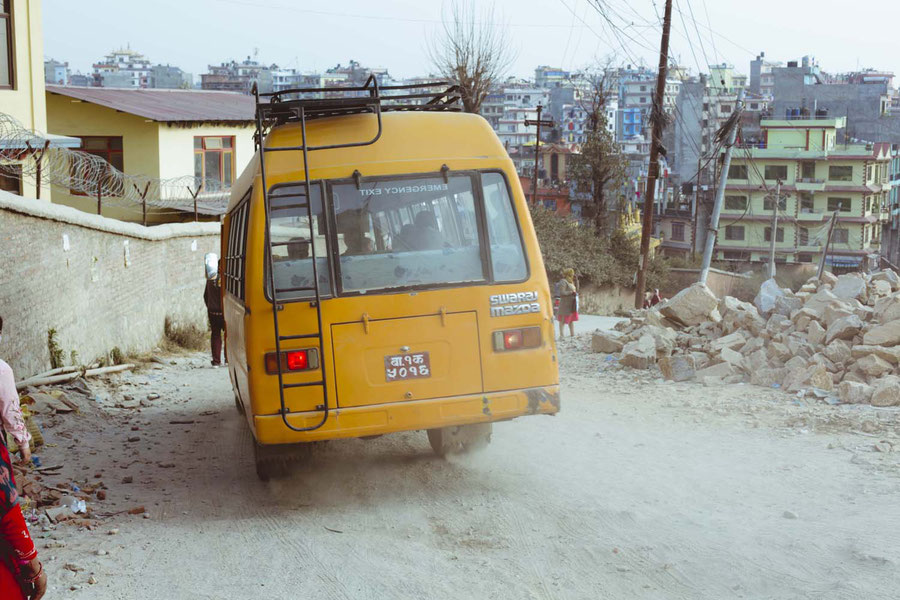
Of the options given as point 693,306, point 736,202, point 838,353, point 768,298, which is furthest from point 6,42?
point 736,202

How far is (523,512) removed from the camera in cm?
743

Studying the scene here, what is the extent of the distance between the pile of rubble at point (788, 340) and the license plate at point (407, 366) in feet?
19.7

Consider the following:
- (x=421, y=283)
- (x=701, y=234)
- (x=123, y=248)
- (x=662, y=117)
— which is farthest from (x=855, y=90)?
(x=421, y=283)

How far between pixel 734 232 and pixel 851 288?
263ft

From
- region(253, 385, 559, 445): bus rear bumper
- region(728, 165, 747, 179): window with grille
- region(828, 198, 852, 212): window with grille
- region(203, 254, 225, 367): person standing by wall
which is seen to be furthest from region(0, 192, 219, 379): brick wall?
region(728, 165, 747, 179): window with grille

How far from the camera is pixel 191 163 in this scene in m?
37.2

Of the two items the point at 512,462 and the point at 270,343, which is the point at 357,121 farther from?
the point at 512,462

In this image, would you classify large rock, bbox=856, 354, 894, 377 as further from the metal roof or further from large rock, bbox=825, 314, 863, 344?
the metal roof

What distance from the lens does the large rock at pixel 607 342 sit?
53.8 ft

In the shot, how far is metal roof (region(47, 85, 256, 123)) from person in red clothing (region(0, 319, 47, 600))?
91.3ft

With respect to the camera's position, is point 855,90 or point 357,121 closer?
point 357,121

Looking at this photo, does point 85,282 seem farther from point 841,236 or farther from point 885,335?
point 841,236

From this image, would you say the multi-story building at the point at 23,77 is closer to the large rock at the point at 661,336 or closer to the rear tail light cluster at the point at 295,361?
the large rock at the point at 661,336

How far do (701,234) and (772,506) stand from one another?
88307 mm
